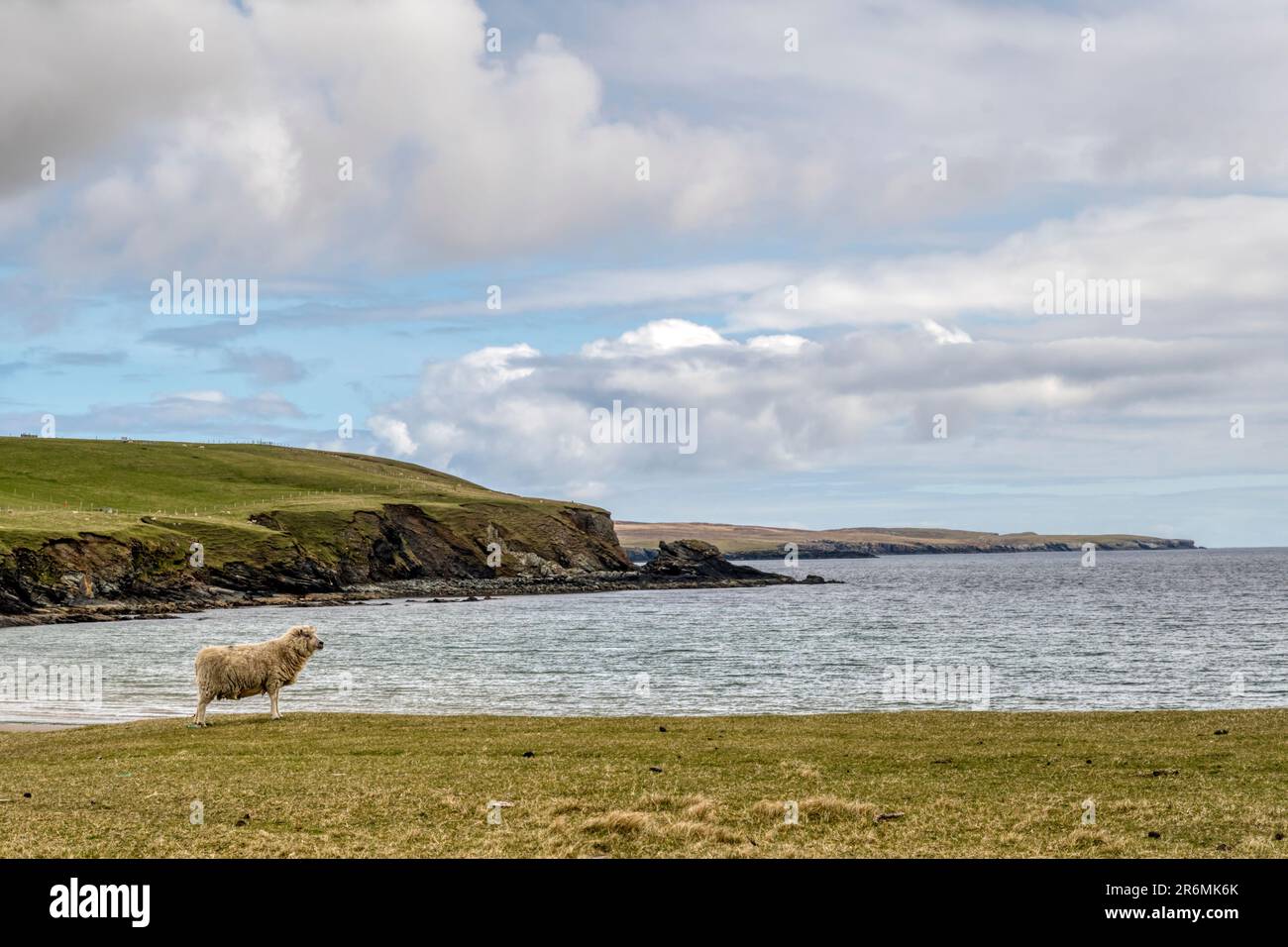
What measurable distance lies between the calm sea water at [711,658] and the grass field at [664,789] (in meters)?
15.4

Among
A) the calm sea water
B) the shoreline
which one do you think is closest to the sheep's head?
the calm sea water

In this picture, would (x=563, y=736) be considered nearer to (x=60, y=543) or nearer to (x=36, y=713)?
(x=36, y=713)

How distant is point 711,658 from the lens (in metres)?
76.0

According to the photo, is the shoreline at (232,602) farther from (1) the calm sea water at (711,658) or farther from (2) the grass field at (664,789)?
(2) the grass field at (664,789)

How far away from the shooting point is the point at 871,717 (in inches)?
1447

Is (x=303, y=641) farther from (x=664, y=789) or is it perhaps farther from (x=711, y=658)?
(x=711, y=658)

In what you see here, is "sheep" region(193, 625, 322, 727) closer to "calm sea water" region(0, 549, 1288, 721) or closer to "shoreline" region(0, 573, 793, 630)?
"calm sea water" region(0, 549, 1288, 721)

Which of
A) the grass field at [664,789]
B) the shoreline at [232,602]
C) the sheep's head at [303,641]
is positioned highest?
the sheep's head at [303,641]

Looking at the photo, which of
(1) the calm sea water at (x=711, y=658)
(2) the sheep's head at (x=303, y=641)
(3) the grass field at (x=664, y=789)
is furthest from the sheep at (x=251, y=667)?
(1) the calm sea water at (x=711, y=658)

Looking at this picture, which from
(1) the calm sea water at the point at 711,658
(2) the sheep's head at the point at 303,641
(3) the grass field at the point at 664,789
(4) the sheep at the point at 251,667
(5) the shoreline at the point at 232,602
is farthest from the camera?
(5) the shoreline at the point at 232,602

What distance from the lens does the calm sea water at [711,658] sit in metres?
51.2

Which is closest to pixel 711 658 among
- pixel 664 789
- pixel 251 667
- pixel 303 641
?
pixel 303 641
